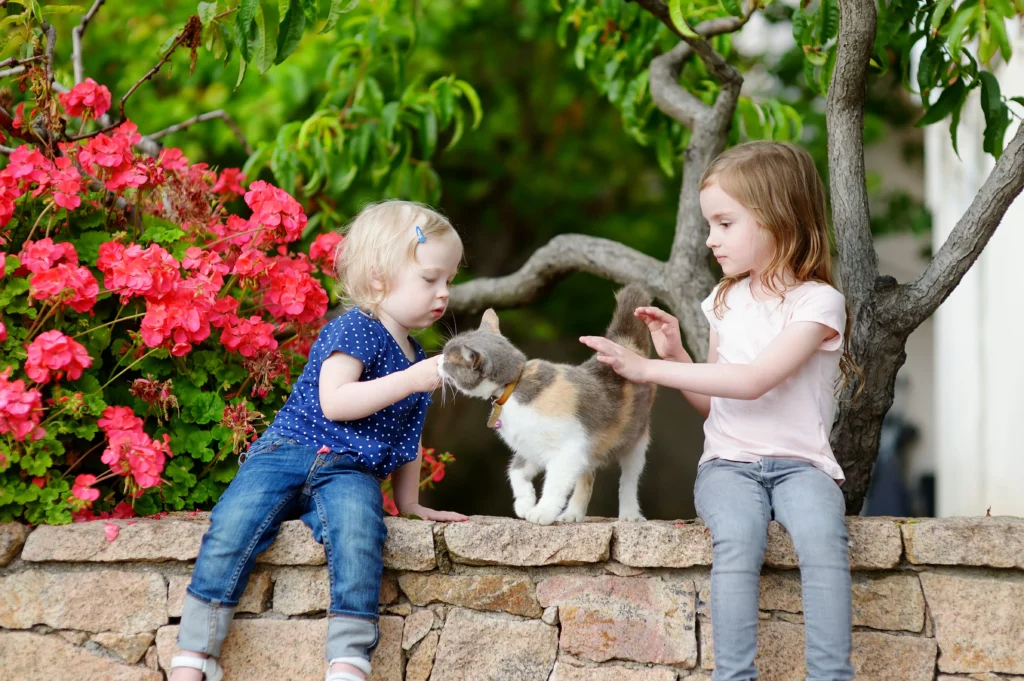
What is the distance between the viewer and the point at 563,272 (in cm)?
388

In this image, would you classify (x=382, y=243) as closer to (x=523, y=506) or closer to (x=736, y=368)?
(x=523, y=506)

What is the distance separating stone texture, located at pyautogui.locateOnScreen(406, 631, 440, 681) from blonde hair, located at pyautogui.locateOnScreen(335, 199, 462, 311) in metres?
0.95

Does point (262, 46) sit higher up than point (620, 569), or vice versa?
point (262, 46)

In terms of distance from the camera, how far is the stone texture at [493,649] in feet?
8.36

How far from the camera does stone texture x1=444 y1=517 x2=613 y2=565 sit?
2512 millimetres

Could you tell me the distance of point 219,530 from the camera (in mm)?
2494

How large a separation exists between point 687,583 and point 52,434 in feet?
5.88

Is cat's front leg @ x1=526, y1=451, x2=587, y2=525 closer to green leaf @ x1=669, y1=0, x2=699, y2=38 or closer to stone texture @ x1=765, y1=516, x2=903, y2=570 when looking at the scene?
stone texture @ x1=765, y1=516, x2=903, y2=570

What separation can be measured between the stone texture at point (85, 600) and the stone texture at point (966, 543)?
79.5 inches

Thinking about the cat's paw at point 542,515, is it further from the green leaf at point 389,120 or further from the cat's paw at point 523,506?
the green leaf at point 389,120

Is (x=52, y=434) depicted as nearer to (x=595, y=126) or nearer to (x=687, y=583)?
(x=687, y=583)

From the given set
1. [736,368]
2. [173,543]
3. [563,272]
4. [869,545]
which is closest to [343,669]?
[173,543]

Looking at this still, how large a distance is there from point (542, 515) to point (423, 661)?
1.67 ft

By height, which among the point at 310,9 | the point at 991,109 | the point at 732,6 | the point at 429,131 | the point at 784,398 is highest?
the point at 429,131
